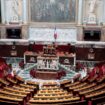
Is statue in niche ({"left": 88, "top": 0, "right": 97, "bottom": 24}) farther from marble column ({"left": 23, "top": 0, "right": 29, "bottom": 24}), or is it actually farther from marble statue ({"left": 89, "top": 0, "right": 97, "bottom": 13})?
marble column ({"left": 23, "top": 0, "right": 29, "bottom": 24})

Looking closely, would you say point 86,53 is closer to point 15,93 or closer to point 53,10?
point 53,10

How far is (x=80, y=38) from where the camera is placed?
2206 cm

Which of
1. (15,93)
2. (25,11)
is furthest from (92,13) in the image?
(15,93)

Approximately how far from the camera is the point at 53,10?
73.3 ft

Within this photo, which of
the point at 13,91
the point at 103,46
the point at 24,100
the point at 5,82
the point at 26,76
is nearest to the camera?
the point at 24,100

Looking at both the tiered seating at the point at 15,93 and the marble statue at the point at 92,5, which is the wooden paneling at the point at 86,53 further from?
the tiered seating at the point at 15,93

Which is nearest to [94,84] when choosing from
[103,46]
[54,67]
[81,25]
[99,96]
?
[99,96]

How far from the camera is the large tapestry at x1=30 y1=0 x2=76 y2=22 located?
22.1m

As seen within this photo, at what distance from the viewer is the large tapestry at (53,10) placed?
2211 centimetres

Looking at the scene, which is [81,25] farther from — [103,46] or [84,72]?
[84,72]

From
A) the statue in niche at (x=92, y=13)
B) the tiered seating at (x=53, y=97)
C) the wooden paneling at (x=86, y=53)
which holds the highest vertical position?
the statue in niche at (x=92, y=13)

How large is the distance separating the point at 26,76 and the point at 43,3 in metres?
7.53

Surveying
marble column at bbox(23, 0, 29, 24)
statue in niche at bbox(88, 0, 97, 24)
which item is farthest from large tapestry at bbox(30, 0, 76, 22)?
statue in niche at bbox(88, 0, 97, 24)

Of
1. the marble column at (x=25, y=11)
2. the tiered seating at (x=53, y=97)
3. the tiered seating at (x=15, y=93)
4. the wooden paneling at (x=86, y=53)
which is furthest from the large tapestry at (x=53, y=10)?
the tiered seating at (x=53, y=97)
